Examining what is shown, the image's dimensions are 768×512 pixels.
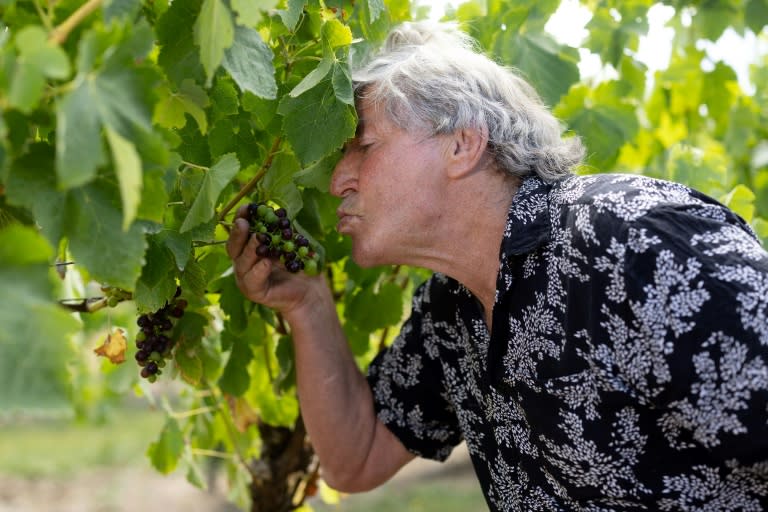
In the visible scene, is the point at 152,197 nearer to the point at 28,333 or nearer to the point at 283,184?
the point at 28,333

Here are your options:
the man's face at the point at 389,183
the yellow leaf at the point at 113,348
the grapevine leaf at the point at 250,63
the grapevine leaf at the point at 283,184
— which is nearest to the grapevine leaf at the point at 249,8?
the grapevine leaf at the point at 250,63

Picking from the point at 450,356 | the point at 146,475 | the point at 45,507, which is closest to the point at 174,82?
the point at 450,356

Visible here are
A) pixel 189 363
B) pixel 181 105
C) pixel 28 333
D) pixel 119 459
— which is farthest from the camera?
pixel 119 459

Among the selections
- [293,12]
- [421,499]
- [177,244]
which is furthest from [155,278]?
[421,499]

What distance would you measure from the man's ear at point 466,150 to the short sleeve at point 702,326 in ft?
1.52

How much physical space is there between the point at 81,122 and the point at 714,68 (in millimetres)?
2921

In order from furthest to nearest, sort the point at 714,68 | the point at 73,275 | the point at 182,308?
the point at 714,68 < the point at 73,275 < the point at 182,308

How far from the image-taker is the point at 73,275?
2814 millimetres

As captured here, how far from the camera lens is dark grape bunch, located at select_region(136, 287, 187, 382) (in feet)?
A: 6.74

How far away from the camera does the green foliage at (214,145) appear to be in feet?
3.58

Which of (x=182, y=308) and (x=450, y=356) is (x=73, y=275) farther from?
(x=450, y=356)

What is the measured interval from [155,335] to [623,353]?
3.29 feet

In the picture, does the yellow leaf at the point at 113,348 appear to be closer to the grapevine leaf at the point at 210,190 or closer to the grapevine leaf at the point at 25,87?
the grapevine leaf at the point at 210,190

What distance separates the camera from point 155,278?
173cm
